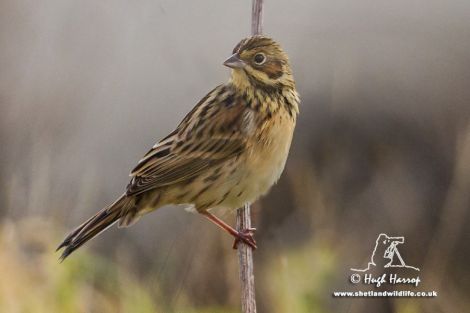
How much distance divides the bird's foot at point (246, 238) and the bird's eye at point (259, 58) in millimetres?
689

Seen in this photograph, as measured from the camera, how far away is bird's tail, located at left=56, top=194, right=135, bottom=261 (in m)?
3.51

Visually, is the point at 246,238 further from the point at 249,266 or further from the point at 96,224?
the point at 96,224

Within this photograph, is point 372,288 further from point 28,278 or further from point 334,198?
point 28,278

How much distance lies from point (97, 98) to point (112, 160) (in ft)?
1.09

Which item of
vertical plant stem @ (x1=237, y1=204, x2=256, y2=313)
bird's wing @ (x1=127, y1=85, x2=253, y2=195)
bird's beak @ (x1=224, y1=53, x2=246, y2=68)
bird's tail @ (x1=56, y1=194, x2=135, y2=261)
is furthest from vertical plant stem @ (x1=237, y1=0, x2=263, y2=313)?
bird's tail @ (x1=56, y1=194, x2=135, y2=261)

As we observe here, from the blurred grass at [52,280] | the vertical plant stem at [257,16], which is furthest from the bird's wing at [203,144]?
the blurred grass at [52,280]

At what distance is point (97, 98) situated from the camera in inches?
184

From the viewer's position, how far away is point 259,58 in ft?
11.9

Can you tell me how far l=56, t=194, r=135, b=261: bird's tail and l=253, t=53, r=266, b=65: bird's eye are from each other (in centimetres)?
75

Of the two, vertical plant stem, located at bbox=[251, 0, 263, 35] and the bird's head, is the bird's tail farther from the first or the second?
vertical plant stem, located at bbox=[251, 0, 263, 35]

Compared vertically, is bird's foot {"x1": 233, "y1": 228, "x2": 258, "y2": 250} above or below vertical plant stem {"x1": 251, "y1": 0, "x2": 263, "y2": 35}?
below

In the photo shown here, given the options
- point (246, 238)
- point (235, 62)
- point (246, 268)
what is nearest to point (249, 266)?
point (246, 268)

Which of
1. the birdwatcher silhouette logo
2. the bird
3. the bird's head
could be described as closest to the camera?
the bird's head

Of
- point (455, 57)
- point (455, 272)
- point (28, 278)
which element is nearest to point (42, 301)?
point (28, 278)
